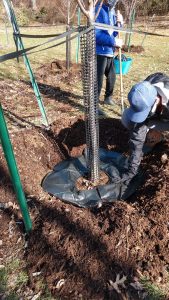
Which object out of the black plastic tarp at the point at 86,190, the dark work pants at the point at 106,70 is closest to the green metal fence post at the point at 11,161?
the black plastic tarp at the point at 86,190

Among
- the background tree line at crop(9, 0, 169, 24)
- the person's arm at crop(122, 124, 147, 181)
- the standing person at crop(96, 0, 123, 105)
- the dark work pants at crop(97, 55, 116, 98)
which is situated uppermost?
the background tree line at crop(9, 0, 169, 24)

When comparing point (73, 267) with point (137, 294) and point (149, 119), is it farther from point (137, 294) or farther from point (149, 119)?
point (149, 119)

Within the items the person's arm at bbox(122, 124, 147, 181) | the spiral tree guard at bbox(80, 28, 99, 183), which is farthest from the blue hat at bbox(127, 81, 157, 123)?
the spiral tree guard at bbox(80, 28, 99, 183)

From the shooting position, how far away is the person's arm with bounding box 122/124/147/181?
2.81m

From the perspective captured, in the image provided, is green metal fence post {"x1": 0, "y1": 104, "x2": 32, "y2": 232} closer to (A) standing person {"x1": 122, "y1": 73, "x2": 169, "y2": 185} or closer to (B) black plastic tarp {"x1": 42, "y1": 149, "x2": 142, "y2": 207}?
(B) black plastic tarp {"x1": 42, "y1": 149, "x2": 142, "y2": 207}

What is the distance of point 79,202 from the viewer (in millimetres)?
2861

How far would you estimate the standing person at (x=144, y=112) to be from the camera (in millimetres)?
2498

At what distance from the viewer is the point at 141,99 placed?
97.3 inches

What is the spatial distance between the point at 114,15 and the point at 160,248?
10.8 ft

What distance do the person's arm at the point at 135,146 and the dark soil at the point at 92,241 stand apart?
0.58ft

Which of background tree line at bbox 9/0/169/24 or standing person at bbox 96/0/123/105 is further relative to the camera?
background tree line at bbox 9/0/169/24

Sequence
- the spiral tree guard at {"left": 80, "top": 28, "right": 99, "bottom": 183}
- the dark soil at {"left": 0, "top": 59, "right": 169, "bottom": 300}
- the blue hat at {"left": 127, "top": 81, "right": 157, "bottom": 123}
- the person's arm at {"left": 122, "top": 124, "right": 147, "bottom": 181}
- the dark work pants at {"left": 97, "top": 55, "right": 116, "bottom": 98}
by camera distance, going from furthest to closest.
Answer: the dark work pants at {"left": 97, "top": 55, "right": 116, "bottom": 98}, the person's arm at {"left": 122, "top": 124, "right": 147, "bottom": 181}, the blue hat at {"left": 127, "top": 81, "right": 157, "bottom": 123}, the spiral tree guard at {"left": 80, "top": 28, "right": 99, "bottom": 183}, the dark soil at {"left": 0, "top": 59, "right": 169, "bottom": 300}

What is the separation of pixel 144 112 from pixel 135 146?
0.40 metres

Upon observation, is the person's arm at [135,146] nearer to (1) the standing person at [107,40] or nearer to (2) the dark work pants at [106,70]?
(1) the standing person at [107,40]
